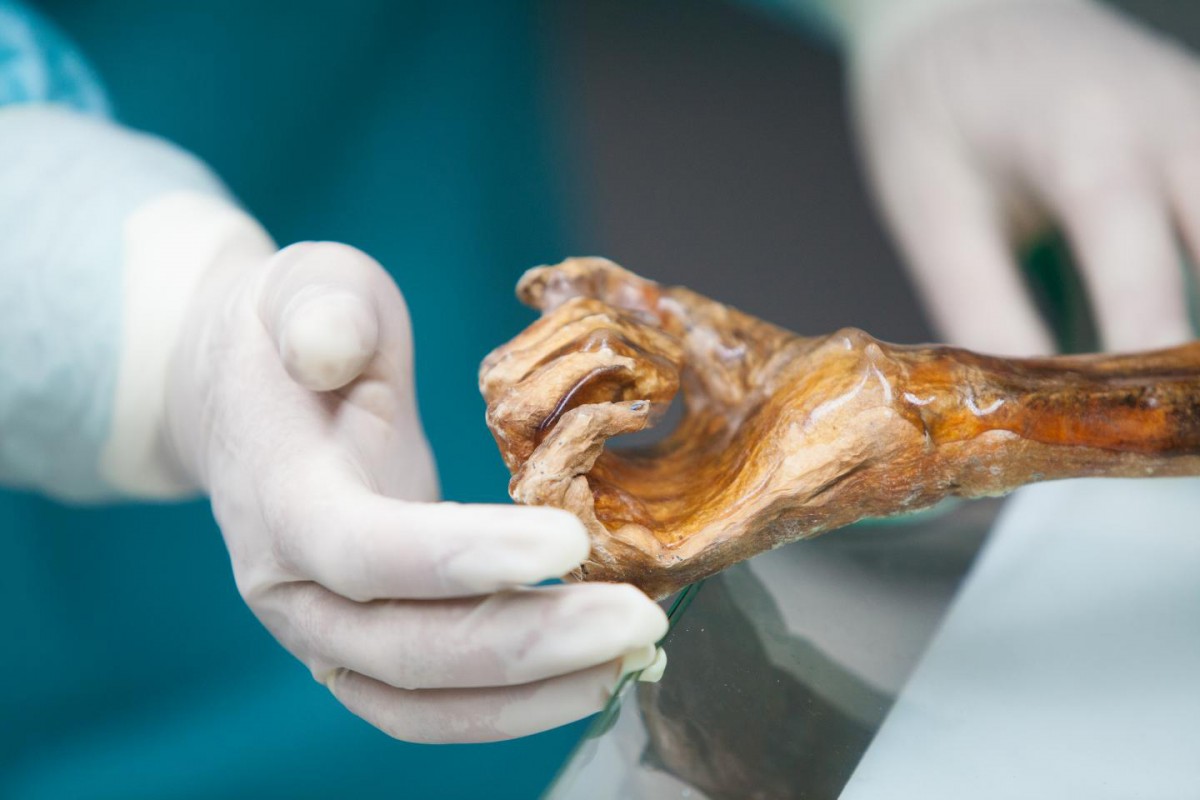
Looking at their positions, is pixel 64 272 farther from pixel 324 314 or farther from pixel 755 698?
pixel 755 698

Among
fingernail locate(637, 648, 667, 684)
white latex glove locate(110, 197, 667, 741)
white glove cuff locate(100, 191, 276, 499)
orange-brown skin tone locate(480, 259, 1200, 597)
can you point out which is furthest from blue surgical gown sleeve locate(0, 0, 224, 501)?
fingernail locate(637, 648, 667, 684)

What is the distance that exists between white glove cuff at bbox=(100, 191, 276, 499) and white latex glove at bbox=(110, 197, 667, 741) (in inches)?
2.9

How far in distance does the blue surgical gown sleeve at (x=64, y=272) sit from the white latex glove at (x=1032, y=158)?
2.37ft

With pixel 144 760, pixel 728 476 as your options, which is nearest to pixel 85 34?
pixel 144 760

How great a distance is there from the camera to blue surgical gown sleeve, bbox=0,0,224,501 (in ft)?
2.56

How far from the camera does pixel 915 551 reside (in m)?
0.73

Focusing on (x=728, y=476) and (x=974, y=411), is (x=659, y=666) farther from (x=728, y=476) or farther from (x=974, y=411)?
(x=974, y=411)

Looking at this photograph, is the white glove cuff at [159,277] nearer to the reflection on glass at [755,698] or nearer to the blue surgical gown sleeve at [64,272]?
the blue surgical gown sleeve at [64,272]

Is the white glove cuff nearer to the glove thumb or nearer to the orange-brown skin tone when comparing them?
the glove thumb

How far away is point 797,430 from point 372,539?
225 millimetres

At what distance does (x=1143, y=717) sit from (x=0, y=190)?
951mm

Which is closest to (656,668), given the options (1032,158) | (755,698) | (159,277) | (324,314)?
(755,698)

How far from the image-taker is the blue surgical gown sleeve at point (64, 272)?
78 cm

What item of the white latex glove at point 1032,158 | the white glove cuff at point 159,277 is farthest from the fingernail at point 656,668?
the white latex glove at point 1032,158
